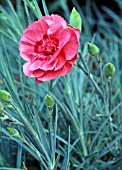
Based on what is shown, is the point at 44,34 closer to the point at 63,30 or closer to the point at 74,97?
the point at 63,30

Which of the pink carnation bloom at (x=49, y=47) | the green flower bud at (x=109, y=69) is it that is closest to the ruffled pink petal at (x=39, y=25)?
the pink carnation bloom at (x=49, y=47)

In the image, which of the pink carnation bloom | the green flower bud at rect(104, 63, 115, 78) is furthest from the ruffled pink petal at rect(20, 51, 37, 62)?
the green flower bud at rect(104, 63, 115, 78)

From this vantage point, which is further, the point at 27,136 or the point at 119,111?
the point at 119,111

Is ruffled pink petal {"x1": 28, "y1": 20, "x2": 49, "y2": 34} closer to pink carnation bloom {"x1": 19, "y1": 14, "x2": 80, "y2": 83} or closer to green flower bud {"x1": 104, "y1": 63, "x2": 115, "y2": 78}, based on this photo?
pink carnation bloom {"x1": 19, "y1": 14, "x2": 80, "y2": 83}

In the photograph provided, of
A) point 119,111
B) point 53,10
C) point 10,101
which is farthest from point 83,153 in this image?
point 53,10

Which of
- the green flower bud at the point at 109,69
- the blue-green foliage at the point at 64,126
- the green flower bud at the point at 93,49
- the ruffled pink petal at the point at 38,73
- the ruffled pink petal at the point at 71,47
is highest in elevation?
the ruffled pink petal at the point at 71,47

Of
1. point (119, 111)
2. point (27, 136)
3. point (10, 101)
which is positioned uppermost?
point (10, 101)

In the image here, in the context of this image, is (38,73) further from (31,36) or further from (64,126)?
(64,126)

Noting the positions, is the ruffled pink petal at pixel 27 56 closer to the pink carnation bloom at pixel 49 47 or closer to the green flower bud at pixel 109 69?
the pink carnation bloom at pixel 49 47
